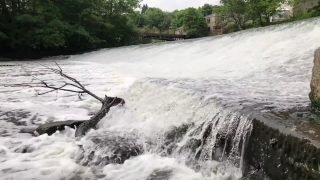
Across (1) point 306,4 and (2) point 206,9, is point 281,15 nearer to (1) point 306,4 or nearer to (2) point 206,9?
(1) point 306,4

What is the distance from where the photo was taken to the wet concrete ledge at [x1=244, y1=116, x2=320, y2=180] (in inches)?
99.4

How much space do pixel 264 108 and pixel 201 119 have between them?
0.82 metres

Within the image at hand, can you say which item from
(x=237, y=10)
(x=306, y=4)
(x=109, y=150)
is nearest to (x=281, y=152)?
(x=109, y=150)

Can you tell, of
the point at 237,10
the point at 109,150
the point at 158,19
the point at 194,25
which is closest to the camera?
the point at 109,150

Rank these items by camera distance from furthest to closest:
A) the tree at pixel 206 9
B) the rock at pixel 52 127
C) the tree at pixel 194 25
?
the tree at pixel 206 9
the tree at pixel 194 25
the rock at pixel 52 127

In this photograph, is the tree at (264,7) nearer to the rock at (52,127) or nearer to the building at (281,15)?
the building at (281,15)

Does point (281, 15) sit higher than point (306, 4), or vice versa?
point (306, 4)

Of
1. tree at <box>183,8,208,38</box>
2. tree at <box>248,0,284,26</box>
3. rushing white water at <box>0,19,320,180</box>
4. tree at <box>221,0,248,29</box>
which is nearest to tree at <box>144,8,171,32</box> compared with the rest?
tree at <box>183,8,208,38</box>

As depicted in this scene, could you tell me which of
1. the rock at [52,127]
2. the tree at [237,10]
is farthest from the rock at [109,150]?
the tree at [237,10]

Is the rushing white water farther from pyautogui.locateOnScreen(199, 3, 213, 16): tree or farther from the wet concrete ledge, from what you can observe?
pyautogui.locateOnScreen(199, 3, 213, 16): tree

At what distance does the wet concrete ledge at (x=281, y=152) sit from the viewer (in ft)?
8.28

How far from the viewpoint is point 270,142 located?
3029mm

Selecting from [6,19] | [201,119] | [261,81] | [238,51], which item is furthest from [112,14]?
[201,119]

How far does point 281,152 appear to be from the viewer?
9.41ft
